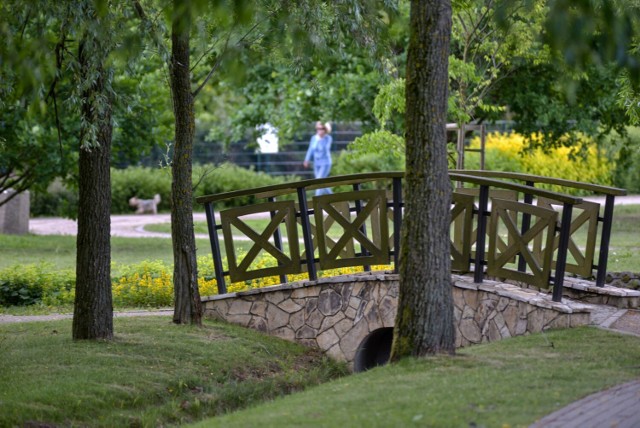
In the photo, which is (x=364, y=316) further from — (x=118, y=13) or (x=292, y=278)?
(x=118, y=13)

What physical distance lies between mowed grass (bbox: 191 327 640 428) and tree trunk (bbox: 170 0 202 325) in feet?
11.6

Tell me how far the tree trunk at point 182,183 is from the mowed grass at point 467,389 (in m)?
3.53

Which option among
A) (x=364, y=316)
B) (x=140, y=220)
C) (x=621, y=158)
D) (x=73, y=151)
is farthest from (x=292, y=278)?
(x=140, y=220)

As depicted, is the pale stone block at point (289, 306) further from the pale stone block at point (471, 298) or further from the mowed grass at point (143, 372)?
the pale stone block at point (471, 298)

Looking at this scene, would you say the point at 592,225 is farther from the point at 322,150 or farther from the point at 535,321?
the point at 322,150

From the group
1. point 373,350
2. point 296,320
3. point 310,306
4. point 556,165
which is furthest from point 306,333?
point 556,165

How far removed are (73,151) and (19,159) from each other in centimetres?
92

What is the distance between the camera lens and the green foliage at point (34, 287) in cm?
1465

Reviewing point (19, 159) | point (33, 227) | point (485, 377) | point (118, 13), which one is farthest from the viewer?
point (33, 227)

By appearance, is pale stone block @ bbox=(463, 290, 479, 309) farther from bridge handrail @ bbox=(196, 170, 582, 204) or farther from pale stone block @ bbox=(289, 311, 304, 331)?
pale stone block @ bbox=(289, 311, 304, 331)

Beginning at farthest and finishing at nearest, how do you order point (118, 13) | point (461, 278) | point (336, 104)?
point (336, 104) → point (461, 278) → point (118, 13)

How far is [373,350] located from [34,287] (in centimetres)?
516

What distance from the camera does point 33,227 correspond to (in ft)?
86.1

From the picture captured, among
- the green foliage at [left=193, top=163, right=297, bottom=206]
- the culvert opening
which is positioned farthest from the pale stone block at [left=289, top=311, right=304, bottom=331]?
the green foliage at [left=193, top=163, right=297, bottom=206]
